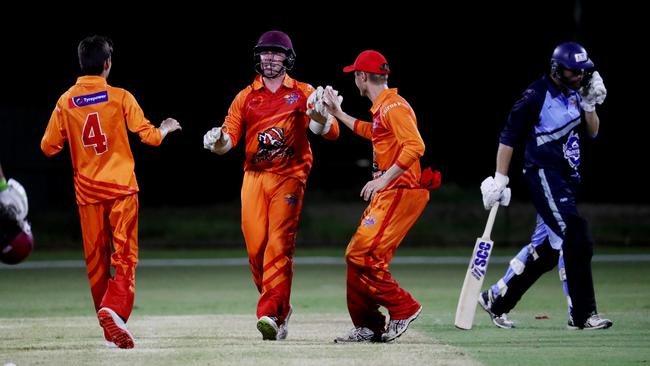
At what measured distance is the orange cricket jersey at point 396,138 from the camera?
839cm

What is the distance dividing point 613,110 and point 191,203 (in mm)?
9258

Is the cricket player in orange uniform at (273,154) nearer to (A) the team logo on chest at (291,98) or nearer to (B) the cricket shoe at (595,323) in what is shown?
(A) the team logo on chest at (291,98)

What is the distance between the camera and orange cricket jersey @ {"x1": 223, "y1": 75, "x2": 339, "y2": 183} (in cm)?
914

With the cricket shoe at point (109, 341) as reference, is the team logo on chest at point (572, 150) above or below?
above

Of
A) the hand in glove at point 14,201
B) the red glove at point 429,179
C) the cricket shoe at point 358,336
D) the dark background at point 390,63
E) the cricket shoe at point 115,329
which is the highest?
the hand in glove at point 14,201

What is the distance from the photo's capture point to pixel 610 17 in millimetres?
24734

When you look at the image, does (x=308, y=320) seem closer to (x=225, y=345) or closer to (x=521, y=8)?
(x=225, y=345)

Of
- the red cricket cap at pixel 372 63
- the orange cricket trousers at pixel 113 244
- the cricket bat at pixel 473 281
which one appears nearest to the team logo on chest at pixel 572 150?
the cricket bat at pixel 473 281

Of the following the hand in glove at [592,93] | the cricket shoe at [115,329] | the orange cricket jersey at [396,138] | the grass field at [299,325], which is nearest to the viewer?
the grass field at [299,325]

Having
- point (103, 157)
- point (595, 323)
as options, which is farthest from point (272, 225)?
point (595, 323)

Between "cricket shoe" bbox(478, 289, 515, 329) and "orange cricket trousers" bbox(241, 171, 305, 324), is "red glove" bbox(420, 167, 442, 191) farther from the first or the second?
"cricket shoe" bbox(478, 289, 515, 329)

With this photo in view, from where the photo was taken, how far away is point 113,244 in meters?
8.65

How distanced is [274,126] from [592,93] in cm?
257

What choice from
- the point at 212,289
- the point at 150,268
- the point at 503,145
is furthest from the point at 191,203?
the point at 503,145
